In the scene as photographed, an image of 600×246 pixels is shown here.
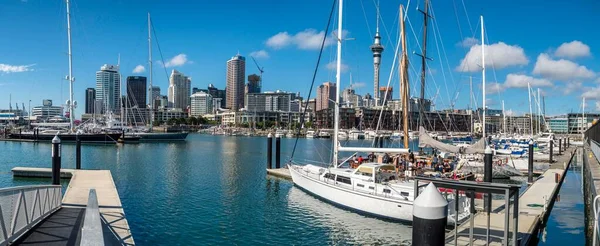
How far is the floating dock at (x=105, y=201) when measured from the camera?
15.4m

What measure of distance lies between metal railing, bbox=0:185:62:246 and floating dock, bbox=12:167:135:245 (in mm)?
2167

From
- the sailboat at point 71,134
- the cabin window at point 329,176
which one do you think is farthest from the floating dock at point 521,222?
the sailboat at point 71,134

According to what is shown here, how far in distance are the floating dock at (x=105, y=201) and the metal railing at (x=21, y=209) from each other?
7.11 feet

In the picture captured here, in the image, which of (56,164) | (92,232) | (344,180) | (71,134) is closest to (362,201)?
(344,180)

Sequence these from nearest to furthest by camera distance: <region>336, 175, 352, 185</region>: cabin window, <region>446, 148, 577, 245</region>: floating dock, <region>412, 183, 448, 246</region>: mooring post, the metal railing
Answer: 1. <region>412, 183, 448, 246</region>: mooring post
2. the metal railing
3. <region>446, 148, 577, 245</region>: floating dock
4. <region>336, 175, 352, 185</region>: cabin window

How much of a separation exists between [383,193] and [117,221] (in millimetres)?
14050

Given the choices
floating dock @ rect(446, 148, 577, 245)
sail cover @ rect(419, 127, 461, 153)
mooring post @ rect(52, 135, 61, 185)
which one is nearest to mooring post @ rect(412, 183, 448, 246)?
floating dock @ rect(446, 148, 577, 245)

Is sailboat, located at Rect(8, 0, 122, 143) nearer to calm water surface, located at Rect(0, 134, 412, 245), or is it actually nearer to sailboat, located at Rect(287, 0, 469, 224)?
calm water surface, located at Rect(0, 134, 412, 245)

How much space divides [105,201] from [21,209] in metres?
9.63

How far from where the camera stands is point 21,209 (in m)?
11.8

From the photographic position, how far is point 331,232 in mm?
21766

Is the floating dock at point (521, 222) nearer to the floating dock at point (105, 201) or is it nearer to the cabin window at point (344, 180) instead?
the cabin window at point (344, 180)

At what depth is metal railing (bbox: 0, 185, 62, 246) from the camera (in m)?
10.4

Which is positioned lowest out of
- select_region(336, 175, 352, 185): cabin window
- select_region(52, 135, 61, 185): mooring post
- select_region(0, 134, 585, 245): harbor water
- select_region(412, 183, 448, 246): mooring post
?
select_region(0, 134, 585, 245): harbor water
